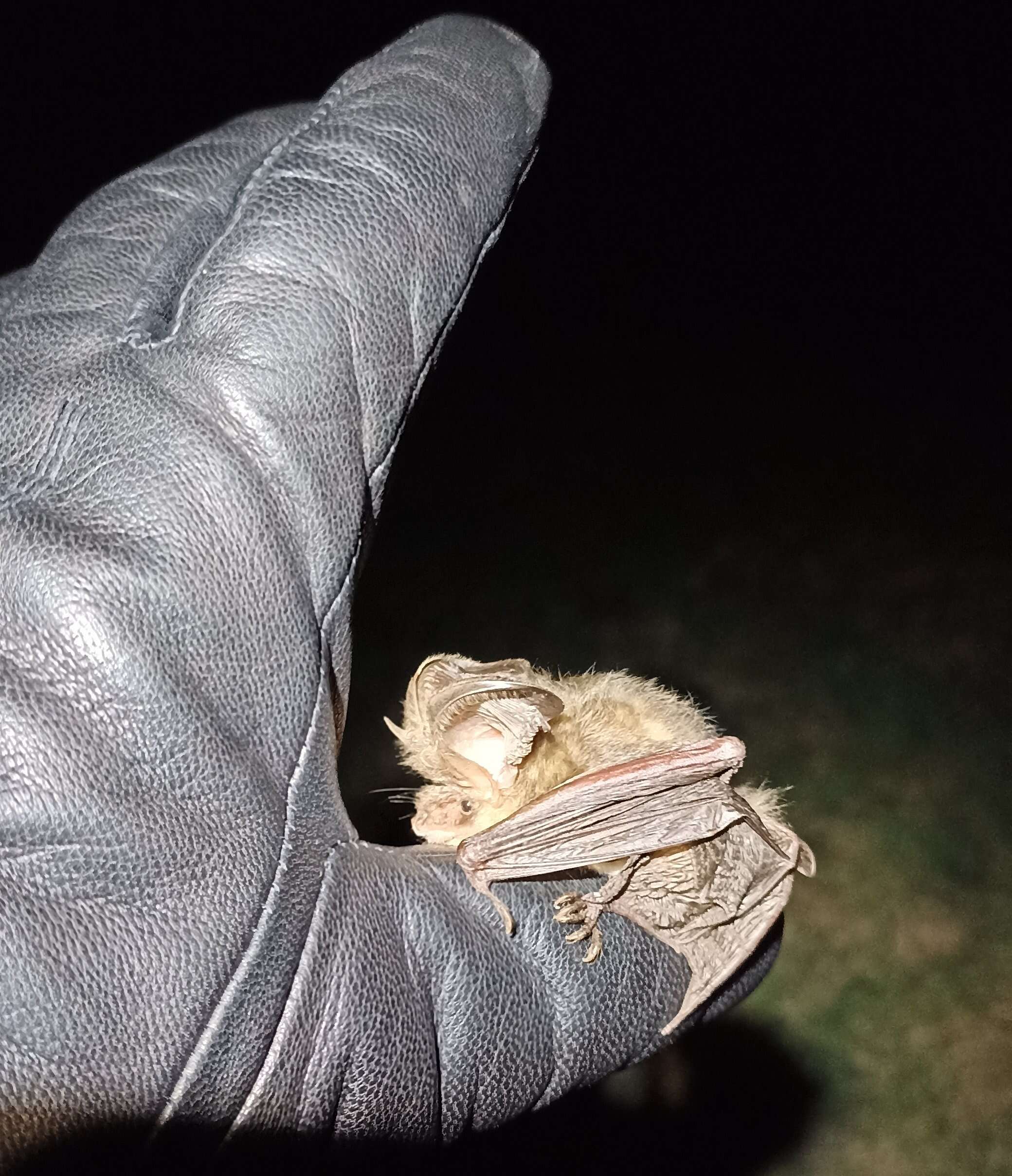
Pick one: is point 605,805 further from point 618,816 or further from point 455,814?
point 455,814

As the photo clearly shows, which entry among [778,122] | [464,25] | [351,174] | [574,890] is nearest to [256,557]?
[351,174]

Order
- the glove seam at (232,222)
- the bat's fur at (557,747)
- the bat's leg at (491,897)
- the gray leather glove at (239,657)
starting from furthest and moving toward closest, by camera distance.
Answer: the bat's fur at (557,747)
the bat's leg at (491,897)
the glove seam at (232,222)
the gray leather glove at (239,657)

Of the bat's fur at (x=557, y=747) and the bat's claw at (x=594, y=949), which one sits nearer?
the bat's claw at (x=594, y=949)

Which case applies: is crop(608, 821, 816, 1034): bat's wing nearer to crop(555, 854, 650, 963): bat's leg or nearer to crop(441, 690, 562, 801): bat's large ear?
crop(555, 854, 650, 963): bat's leg

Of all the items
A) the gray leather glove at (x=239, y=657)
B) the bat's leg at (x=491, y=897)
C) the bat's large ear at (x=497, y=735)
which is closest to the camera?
the gray leather glove at (x=239, y=657)

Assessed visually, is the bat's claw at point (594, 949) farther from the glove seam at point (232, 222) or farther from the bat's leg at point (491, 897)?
the glove seam at point (232, 222)

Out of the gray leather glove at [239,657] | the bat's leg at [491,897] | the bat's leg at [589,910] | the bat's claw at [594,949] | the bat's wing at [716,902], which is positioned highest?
the gray leather glove at [239,657]

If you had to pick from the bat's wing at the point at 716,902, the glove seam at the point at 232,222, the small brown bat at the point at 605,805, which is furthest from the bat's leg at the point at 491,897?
the glove seam at the point at 232,222

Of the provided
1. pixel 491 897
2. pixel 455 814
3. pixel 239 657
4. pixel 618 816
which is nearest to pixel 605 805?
pixel 618 816
